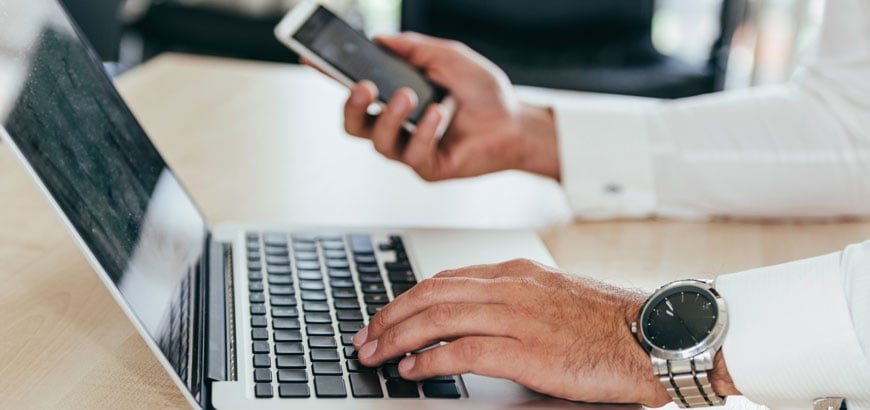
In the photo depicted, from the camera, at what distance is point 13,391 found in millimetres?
656

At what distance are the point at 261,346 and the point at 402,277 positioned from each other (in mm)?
180

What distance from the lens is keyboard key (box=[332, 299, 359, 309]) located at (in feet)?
2.53

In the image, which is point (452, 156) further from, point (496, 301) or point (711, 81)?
point (711, 81)

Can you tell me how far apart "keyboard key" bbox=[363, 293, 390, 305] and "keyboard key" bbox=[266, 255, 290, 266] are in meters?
0.08

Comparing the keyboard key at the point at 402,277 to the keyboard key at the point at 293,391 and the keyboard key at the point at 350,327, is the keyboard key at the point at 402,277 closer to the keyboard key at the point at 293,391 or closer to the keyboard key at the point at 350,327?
the keyboard key at the point at 350,327

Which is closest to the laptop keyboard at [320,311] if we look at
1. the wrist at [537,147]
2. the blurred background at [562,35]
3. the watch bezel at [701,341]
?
the watch bezel at [701,341]

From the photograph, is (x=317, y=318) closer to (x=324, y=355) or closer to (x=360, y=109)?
(x=324, y=355)

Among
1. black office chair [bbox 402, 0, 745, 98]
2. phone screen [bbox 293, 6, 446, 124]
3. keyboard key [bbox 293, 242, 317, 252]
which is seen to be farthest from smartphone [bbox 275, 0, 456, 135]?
black office chair [bbox 402, 0, 745, 98]

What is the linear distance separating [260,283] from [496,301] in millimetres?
202

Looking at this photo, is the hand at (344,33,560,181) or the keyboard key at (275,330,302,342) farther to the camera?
the hand at (344,33,560,181)

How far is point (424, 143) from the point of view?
41.6 inches

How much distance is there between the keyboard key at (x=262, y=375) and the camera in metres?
0.65

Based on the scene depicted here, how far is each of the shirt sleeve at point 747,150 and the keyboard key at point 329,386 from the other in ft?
1.56

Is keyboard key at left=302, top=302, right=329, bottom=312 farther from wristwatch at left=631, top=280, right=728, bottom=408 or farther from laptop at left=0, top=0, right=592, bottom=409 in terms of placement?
wristwatch at left=631, top=280, right=728, bottom=408
